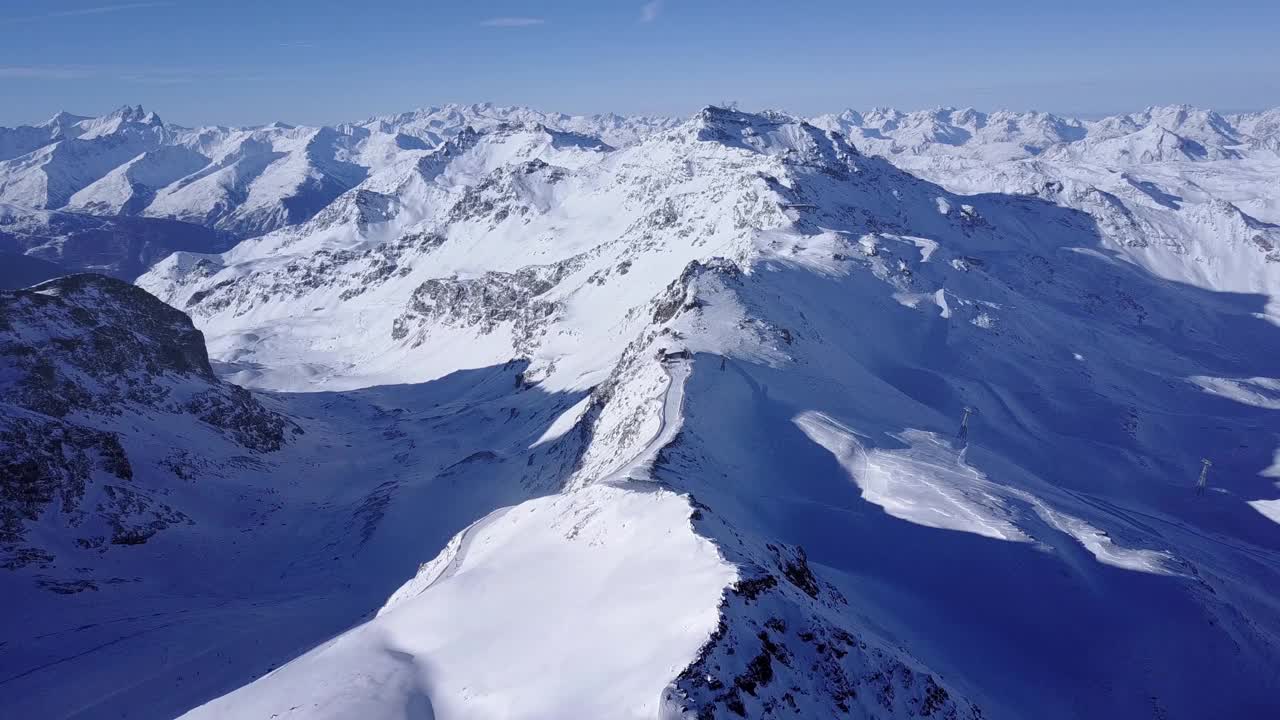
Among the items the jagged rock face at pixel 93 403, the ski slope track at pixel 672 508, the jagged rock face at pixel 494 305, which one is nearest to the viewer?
the ski slope track at pixel 672 508

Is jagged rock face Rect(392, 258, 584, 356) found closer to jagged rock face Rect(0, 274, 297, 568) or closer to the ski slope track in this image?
the ski slope track

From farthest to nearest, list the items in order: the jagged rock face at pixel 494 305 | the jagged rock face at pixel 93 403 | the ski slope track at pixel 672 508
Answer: the jagged rock face at pixel 494 305 → the jagged rock face at pixel 93 403 → the ski slope track at pixel 672 508

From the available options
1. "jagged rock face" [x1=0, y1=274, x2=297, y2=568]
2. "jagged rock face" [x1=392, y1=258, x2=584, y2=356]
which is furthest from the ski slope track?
"jagged rock face" [x1=392, y1=258, x2=584, y2=356]

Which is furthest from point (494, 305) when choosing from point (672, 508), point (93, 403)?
point (672, 508)

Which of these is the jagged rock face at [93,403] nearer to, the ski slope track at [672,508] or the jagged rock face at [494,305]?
the ski slope track at [672,508]

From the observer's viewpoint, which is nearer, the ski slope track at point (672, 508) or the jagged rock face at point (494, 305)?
the ski slope track at point (672, 508)

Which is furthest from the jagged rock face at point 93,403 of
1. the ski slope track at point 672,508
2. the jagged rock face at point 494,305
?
the jagged rock face at point 494,305
